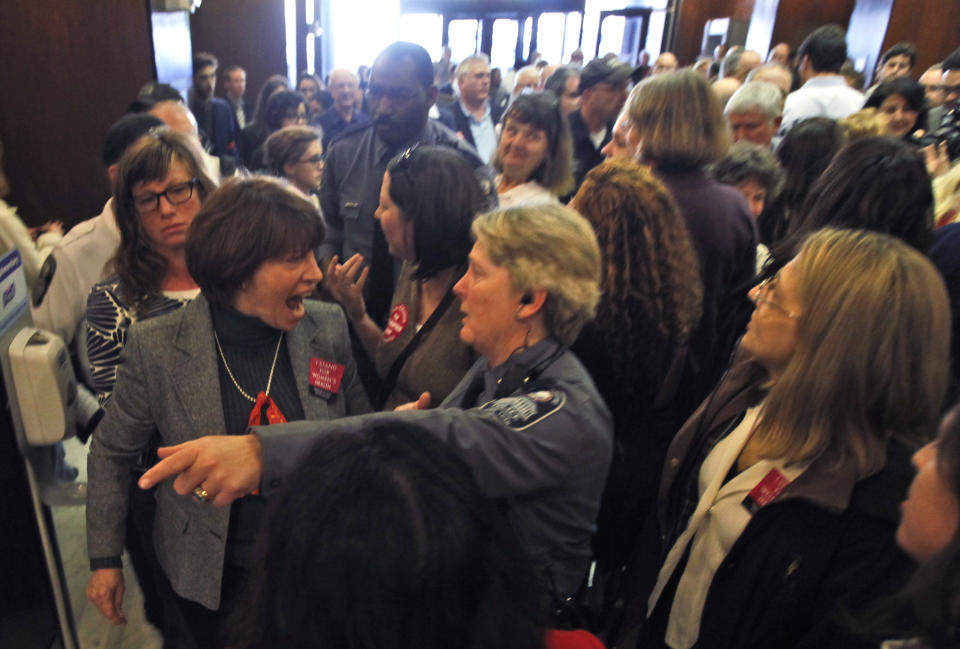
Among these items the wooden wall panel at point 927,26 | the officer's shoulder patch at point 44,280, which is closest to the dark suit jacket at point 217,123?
the officer's shoulder patch at point 44,280

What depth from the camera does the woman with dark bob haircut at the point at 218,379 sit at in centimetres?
137

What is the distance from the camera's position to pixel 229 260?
1342mm

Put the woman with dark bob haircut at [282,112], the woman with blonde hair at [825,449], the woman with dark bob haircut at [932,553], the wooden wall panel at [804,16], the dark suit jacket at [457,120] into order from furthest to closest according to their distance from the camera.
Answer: the wooden wall panel at [804,16], the woman with dark bob haircut at [282,112], the dark suit jacket at [457,120], the woman with blonde hair at [825,449], the woman with dark bob haircut at [932,553]

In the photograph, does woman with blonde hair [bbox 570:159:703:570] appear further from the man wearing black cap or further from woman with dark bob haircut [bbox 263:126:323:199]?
the man wearing black cap

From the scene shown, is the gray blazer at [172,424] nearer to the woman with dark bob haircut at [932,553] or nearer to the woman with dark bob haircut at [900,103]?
the woman with dark bob haircut at [932,553]

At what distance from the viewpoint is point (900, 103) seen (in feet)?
12.3

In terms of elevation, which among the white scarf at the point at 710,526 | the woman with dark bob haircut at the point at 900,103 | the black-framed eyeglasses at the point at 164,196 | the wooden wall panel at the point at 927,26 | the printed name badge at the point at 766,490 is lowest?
the white scarf at the point at 710,526

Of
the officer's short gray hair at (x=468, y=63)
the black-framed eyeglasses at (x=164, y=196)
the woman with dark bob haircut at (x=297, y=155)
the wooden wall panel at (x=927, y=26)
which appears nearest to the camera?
the black-framed eyeglasses at (x=164, y=196)

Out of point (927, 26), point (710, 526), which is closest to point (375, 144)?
point (710, 526)

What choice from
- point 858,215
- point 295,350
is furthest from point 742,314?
point 295,350

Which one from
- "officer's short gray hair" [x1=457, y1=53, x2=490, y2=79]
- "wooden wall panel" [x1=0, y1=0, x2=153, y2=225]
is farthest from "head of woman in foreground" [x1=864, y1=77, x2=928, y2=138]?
"wooden wall panel" [x1=0, y1=0, x2=153, y2=225]

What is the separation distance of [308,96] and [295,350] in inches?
223

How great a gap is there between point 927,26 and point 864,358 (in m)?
8.54

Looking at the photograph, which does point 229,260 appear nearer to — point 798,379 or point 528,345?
point 528,345
